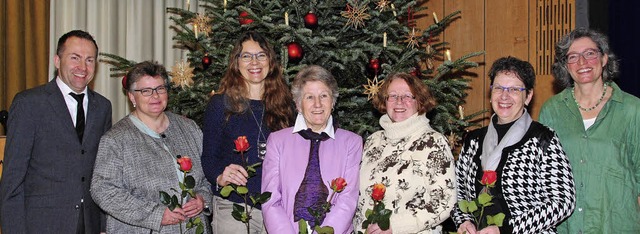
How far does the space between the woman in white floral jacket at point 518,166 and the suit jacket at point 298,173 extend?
1.59 feet

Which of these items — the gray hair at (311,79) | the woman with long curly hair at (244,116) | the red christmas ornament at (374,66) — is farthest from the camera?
the red christmas ornament at (374,66)

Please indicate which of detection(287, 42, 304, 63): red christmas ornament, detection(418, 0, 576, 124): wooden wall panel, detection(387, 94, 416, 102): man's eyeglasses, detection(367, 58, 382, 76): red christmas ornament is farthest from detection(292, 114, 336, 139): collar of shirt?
detection(418, 0, 576, 124): wooden wall panel

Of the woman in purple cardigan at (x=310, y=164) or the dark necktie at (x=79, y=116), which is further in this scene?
the dark necktie at (x=79, y=116)

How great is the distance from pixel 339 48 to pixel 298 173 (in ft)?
4.83

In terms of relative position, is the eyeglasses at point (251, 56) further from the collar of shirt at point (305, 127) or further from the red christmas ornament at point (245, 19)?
the red christmas ornament at point (245, 19)

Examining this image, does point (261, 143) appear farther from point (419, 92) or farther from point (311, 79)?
point (419, 92)

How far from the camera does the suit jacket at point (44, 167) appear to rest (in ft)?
9.28

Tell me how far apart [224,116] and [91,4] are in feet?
10.6

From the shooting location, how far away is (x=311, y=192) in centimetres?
251

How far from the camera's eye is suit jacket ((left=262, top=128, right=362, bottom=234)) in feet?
8.09

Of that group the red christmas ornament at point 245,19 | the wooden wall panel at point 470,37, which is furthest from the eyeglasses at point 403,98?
the wooden wall panel at point 470,37

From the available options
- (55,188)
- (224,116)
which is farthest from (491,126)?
(55,188)

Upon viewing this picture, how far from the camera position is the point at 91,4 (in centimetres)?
Answer: 533

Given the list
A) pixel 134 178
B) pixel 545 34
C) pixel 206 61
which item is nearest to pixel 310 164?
pixel 134 178
